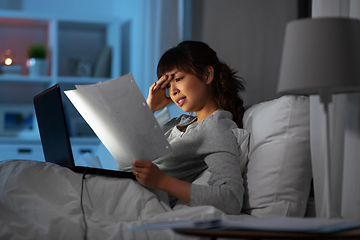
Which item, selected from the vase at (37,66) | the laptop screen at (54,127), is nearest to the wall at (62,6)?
the vase at (37,66)

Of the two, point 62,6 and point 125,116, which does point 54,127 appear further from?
point 62,6

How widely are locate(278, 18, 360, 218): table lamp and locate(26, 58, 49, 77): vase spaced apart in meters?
2.82

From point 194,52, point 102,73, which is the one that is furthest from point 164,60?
point 102,73

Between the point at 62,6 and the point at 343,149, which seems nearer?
the point at 343,149

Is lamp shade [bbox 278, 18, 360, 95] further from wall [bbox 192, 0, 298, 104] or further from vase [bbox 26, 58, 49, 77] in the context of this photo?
vase [bbox 26, 58, 49, 77]

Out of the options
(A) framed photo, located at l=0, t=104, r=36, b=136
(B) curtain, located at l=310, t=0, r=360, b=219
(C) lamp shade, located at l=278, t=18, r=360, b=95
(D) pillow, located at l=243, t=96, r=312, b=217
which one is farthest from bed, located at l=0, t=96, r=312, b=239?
(A) framed photo, located at l=0, t=104, r=36, b=136

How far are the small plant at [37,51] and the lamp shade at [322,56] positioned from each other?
2842 mm

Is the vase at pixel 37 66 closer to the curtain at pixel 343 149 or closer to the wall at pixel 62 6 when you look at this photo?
the wall at pixel 62 6

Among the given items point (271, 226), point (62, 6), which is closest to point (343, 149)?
point (271, 226)

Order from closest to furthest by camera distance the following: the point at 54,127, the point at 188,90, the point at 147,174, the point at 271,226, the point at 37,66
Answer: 1. the point at 271,226
2. the point at 147,174
3. the point at 54,127
4. the point at 188,90
5. the point at 37,66

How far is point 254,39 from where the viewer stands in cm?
195

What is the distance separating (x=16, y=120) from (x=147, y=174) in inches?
105

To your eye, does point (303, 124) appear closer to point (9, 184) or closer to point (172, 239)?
point (172, 239)

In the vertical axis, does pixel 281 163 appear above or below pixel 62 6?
below
